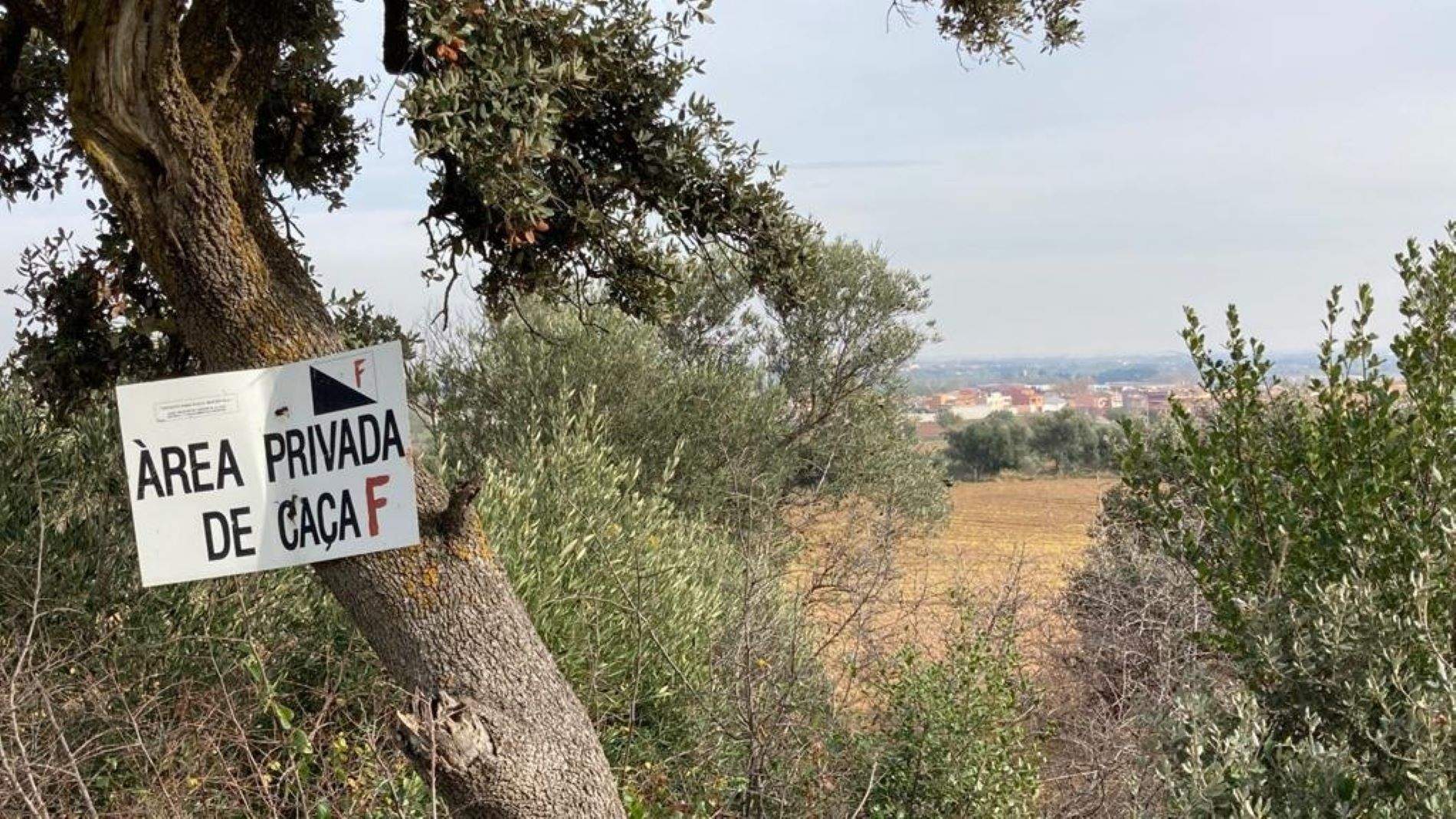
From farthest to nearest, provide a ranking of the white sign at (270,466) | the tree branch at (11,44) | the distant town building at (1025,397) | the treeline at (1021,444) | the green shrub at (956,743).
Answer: the treeline at (1021,444) → the distant town building at (1025,397) → the green shrub at (956,743) → the tree branch at (11,44) → the white sign at (270,466)

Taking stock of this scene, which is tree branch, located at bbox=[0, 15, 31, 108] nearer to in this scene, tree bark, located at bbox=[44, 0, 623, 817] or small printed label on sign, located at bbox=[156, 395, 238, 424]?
tree bark, located at bbox=[44, 0, 623, 817]

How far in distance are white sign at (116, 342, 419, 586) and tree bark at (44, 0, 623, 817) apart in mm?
152

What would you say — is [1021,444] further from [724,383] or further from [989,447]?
[724,383]

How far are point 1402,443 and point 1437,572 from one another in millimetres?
545

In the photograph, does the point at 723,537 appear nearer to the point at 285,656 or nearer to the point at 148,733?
the point at 285,656

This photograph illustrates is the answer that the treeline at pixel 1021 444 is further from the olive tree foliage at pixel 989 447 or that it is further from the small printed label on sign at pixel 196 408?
the small printed label on sign at pixel 196 408

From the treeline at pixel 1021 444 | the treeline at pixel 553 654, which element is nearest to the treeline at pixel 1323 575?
the treeline at pixel 553 654

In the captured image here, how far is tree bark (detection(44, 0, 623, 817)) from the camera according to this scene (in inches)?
159

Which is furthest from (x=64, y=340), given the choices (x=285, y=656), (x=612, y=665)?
(x=612, y=665)

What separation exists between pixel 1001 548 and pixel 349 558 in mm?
6787

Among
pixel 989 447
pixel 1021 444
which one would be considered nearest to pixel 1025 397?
pixel 989 447

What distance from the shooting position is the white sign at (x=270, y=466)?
3.96 meters

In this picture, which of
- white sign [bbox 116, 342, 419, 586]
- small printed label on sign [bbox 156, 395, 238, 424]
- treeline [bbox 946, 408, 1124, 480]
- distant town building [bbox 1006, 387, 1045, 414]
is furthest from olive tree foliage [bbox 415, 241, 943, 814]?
treeline [bbox 946, 408, 1124, 480]

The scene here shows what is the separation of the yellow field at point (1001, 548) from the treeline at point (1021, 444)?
2238 millimetres
